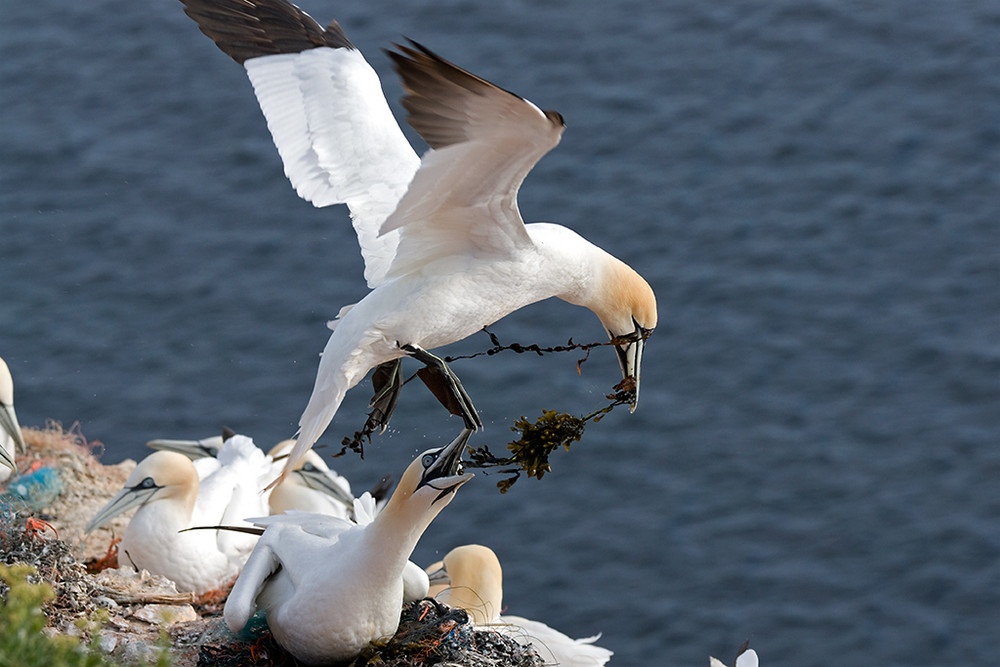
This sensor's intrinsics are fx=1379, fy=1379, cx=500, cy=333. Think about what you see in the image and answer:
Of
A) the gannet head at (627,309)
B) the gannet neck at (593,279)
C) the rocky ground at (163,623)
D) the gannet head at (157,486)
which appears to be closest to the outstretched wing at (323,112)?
the gannet neck at (593,279)

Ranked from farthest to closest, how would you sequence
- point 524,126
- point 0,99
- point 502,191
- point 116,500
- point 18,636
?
point 0,99, point 116,500, point 502,191, point 524,126, point 18,636

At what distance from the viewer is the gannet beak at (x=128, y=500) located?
21.1 ft

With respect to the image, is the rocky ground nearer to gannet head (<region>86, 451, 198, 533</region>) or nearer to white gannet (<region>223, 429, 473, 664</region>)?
white gannet (<region>223, 429, 473, 664</region>)

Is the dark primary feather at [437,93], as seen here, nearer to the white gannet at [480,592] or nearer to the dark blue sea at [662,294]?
the white gannet at [480,592]

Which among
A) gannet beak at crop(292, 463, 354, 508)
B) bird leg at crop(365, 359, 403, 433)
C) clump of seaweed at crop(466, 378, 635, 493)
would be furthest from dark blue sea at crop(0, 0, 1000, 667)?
clump of seaweed at crop(466, 378, 635, 493)

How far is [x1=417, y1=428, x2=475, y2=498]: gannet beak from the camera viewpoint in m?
4.46

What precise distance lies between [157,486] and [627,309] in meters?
2.62

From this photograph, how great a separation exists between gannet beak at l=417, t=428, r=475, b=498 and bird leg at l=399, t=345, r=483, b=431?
0.28ft

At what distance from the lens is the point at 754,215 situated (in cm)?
1008

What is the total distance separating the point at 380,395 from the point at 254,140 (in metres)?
6.36

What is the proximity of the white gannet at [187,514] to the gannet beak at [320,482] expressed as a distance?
1.24 feet

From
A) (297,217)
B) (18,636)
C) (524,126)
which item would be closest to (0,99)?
(297,217)

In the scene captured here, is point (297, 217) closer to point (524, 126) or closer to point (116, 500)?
point (116, 500)

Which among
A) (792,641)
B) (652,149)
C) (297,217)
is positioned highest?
(652,149)
